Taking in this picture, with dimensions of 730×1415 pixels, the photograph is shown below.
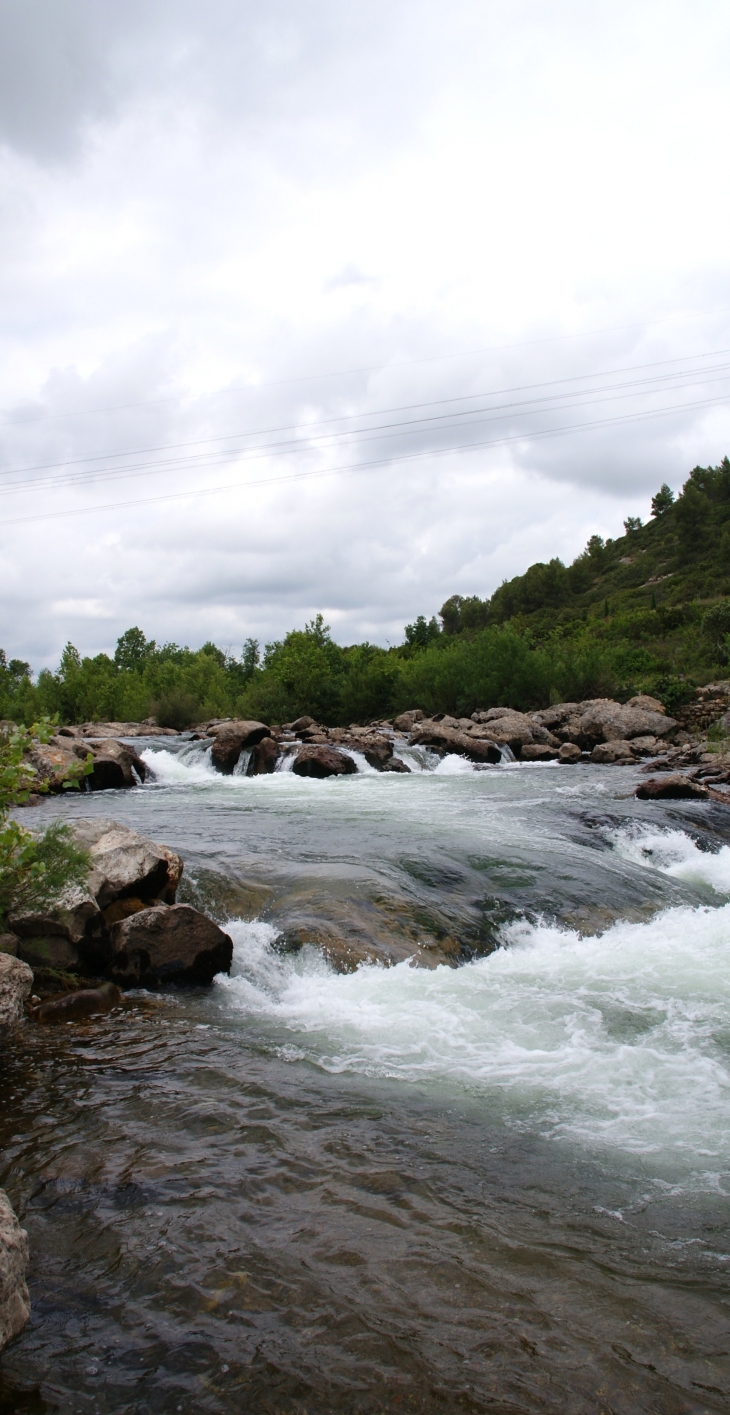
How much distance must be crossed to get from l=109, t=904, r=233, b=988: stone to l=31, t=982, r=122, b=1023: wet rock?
0.43 meters

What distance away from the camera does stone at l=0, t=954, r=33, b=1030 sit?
628 cm

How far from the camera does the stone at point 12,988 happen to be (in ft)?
20.6

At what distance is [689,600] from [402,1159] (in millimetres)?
68056

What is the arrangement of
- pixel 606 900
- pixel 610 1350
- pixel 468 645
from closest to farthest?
pixel 610 1350 → pixel 606 900 → pixel 468 645

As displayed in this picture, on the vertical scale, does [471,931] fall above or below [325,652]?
below

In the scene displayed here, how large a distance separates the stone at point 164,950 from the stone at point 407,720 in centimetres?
3164

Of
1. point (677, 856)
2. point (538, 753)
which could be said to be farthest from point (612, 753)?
point (677, 856)

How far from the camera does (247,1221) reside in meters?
4.21

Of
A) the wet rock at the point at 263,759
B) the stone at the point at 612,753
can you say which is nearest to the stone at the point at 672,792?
the stone at the point at 612,753

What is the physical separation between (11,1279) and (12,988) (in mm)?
3341

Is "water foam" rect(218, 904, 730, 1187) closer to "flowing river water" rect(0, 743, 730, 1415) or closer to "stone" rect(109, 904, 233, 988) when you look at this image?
"flowing river water" rect(0, 743, 730, 1415)

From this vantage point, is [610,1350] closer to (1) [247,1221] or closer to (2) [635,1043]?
(1) [247,1221]

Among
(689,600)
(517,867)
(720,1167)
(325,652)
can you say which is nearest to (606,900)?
(517,867)

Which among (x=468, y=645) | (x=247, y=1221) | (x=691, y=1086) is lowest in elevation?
(x=691, y=1086)
